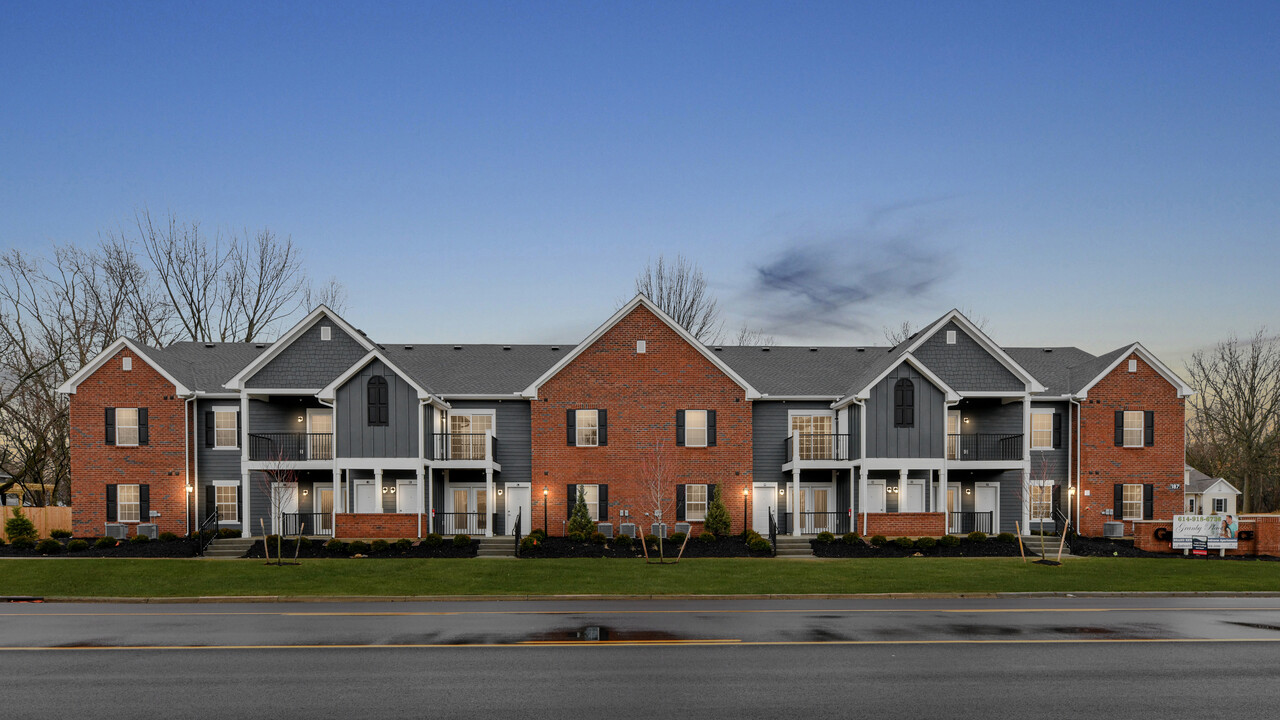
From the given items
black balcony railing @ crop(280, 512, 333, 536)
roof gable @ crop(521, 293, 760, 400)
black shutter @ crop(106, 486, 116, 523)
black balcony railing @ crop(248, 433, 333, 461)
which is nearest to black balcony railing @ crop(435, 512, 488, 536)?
black balcony railing @ crop(280, 512, 333, 536)

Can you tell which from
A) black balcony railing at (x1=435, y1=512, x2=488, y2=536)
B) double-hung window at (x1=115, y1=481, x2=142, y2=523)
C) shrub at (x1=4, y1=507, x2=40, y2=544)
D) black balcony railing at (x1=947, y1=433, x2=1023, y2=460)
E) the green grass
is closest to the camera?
the green grass

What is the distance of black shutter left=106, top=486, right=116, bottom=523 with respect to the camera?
30.4 m

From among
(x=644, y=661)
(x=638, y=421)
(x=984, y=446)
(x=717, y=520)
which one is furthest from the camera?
(x=984, y=446)

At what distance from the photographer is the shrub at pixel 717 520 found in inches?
1150

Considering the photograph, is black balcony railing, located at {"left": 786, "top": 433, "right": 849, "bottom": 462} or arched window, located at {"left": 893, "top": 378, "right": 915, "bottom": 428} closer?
arched window, located at {"left": 893, "top": 378, "right": 915, "bottom": 428}

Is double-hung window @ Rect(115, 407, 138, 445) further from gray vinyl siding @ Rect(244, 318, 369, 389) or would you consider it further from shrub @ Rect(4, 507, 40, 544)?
gray vinyl siding @ Rect(244, 318, 369, 389)

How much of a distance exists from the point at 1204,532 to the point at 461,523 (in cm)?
2713

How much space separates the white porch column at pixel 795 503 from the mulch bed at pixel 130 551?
21285mm

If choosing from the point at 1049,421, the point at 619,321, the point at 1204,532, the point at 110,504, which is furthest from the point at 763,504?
the point at 110,504

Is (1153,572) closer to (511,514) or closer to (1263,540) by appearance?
(1263,540)

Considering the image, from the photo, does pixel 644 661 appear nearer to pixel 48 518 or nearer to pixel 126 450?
pixel 126 450

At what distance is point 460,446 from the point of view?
31.0 m

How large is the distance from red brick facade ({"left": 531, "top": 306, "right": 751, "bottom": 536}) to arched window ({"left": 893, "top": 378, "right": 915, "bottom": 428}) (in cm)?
549

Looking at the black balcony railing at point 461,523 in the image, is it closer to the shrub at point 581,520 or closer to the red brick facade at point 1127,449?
the shrub at point 581,520
